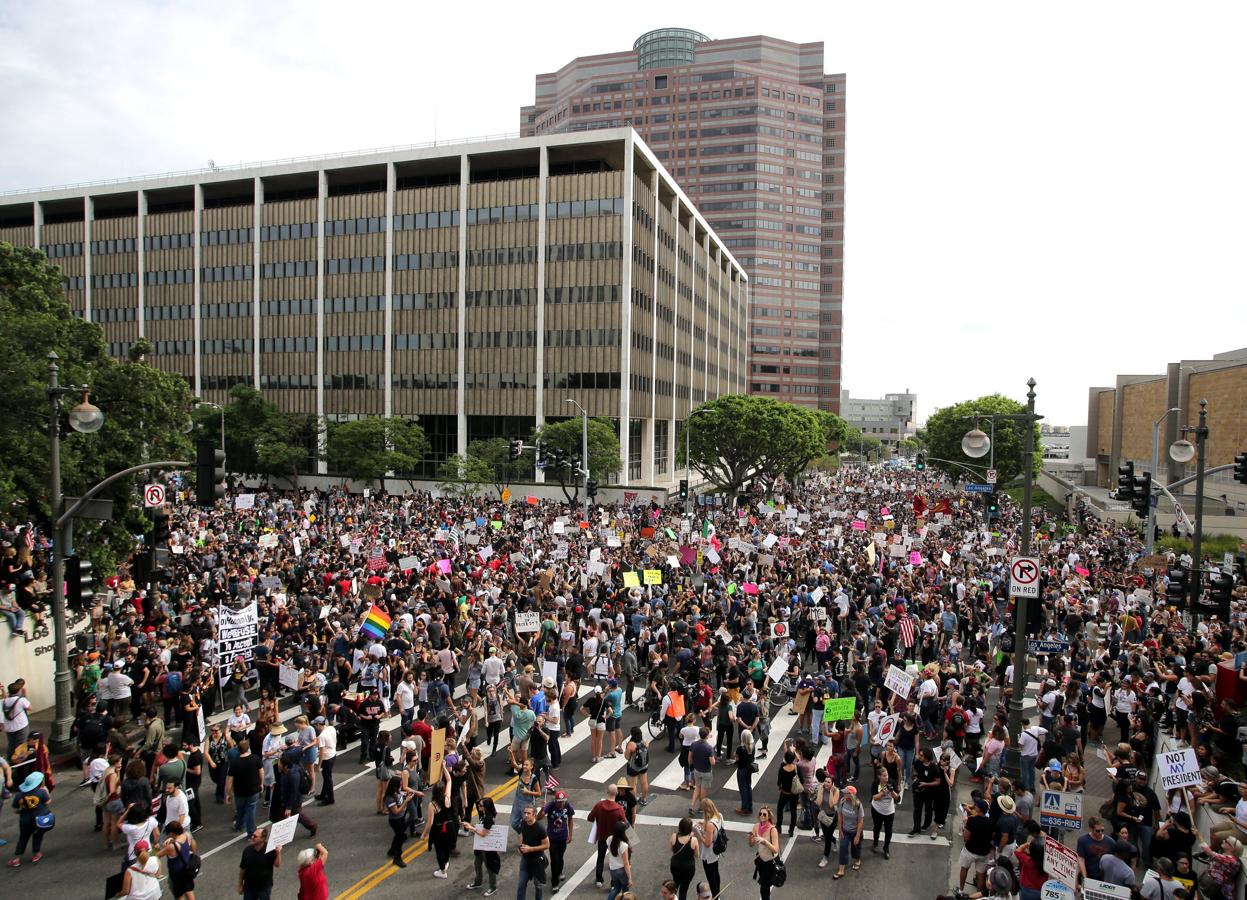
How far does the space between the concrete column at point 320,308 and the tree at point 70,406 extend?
164 feet

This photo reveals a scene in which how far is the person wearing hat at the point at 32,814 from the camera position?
11.8 meters

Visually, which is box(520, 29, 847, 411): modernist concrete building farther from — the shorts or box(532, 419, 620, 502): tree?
the shorts

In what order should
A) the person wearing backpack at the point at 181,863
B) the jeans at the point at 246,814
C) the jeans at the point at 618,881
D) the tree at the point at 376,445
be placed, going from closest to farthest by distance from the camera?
the person wearing backpack at the point at 181,863, the jeans at the point at 618,881, the jeans at the point at 246,814, the tree at the point at 376,445

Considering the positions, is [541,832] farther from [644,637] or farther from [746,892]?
[644,637]

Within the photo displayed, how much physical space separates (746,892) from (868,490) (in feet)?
219

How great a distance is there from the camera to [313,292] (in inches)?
3004

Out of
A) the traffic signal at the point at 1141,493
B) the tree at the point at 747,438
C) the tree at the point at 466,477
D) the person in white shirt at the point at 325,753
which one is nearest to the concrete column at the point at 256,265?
the tree at the point at 466,477

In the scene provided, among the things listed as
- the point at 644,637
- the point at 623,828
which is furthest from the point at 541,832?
the point at 644,637

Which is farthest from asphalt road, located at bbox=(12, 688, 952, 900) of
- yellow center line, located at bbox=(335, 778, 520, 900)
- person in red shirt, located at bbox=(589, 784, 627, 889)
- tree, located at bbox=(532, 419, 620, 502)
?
tree, located at bbox=(532, 419, 620, 502)

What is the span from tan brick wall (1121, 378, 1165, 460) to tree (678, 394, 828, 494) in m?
28.5

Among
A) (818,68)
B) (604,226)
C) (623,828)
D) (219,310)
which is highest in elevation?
(818,68)

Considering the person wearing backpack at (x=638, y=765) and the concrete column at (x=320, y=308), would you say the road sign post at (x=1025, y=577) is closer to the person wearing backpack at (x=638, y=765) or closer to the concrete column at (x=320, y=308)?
the person wearing backpack at (x=638, y=765)

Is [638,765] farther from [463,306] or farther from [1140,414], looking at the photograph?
[1140,414]

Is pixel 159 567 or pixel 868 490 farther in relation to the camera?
pixel 868 490
